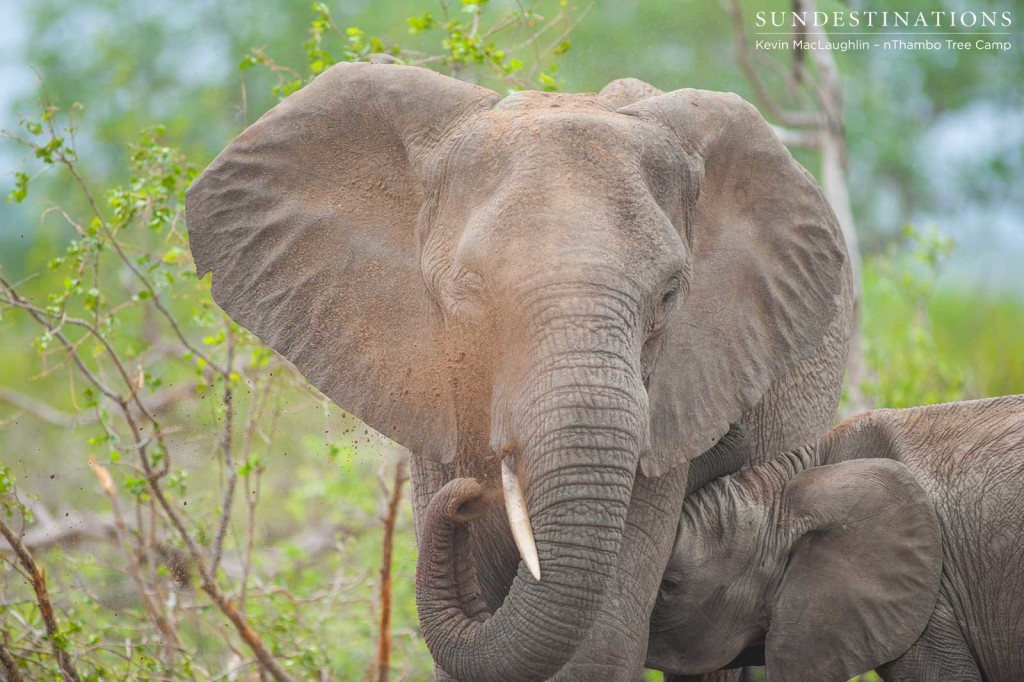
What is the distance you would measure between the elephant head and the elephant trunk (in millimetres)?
977

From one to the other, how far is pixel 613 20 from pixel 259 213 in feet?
62.2

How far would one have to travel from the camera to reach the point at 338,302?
4.51 meters

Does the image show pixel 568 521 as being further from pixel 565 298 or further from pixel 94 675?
pixel 94 675

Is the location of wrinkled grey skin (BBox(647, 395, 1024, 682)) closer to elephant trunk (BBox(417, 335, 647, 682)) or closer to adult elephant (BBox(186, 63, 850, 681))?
adult elephant (BBox(186, 63, 850, 681))

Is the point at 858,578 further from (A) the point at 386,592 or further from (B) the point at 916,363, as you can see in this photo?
(B) the point at 916,363

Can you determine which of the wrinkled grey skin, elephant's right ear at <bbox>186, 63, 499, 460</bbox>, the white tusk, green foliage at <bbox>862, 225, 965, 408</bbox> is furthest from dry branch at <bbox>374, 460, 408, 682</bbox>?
green foliage at <bbox>862, 225, 965, 408</bbox>

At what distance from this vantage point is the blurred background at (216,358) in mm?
5859

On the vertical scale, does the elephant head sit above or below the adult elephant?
below

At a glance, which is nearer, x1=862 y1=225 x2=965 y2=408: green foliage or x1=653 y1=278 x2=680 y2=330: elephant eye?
x1=653 y1=278 x2=680 y2=330: elephant eye

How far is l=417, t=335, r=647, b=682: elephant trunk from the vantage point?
12.3 feet

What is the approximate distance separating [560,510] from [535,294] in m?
0.56

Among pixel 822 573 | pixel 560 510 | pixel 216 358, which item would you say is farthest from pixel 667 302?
pixel 216 358

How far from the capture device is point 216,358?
6.57m

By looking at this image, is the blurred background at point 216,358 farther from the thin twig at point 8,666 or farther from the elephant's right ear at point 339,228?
the elephant's right ear at point 339,228
